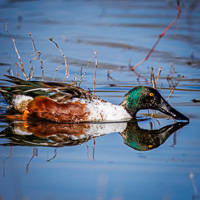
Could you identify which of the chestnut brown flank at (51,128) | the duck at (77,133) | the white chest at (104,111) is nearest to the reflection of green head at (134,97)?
the white chest at (104,111)

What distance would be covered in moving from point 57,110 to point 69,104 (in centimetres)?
18

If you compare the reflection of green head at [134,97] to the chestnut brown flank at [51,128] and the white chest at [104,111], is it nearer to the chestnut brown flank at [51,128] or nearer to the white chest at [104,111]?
the white chest at [104,111]

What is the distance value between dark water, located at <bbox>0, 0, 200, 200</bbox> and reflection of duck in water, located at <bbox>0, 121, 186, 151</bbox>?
0.02m

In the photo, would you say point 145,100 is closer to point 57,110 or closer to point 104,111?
point 104,111

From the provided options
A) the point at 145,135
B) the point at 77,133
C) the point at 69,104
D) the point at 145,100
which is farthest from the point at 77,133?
the point at 145,100

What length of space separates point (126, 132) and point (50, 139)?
3.44 feet

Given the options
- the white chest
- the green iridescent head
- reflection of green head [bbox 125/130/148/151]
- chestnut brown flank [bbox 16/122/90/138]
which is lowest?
reflection of green head [bbox 125/130/148/151]

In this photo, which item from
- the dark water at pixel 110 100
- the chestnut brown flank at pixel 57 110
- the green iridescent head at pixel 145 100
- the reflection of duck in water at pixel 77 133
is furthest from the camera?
the green iridescent head at pixel 145 100

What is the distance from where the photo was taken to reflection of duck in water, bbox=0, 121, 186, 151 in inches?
228

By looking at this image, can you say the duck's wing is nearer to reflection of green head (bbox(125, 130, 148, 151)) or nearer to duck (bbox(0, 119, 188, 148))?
duck (bbox(0, 119, 188, 148))

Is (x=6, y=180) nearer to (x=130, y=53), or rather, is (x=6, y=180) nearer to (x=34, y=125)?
(x=34, y=125)

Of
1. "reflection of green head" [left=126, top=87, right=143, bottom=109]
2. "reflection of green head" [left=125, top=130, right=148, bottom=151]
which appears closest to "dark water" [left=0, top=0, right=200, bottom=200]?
"reflection of green head" [left=125, top=130, right=148, bottom=151]

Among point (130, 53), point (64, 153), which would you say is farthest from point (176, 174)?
point (130, 53)

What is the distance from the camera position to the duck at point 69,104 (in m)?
6.58
